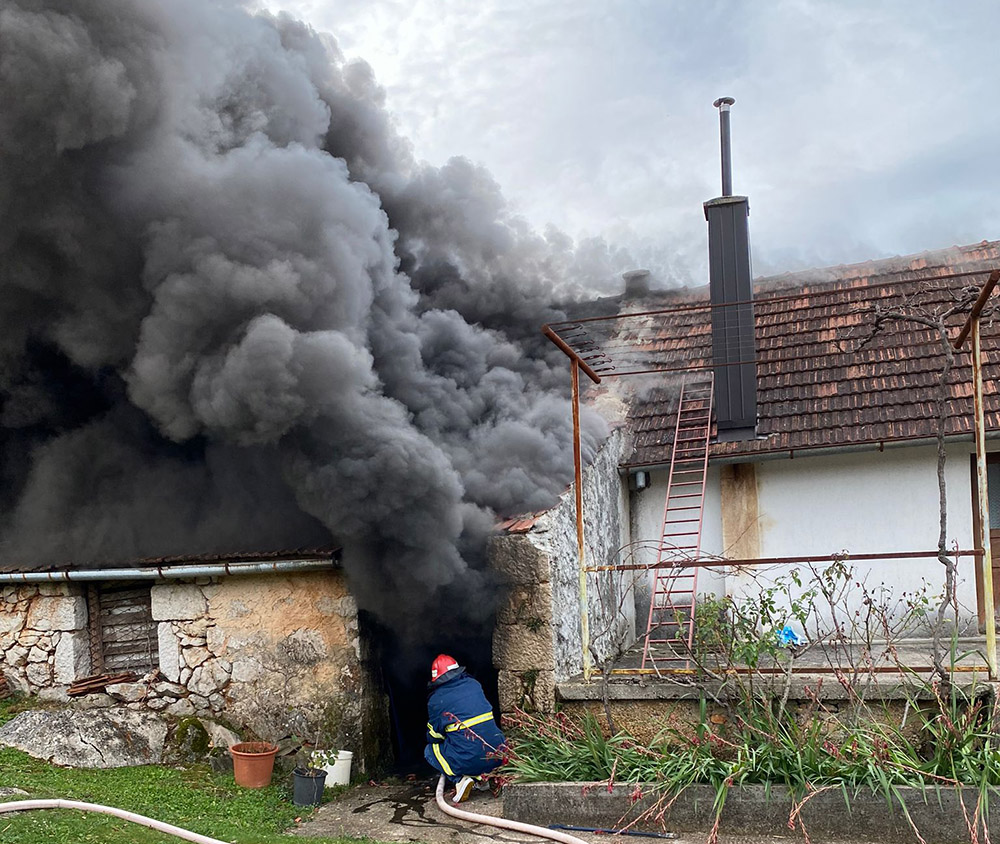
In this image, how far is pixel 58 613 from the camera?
895cm

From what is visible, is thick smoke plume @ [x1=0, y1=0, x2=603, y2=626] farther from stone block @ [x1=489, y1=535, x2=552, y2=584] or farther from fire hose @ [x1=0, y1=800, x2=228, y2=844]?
fire hose @ [x1=0, y1=800, x2=228, y2=844]

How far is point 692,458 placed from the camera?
10.2m

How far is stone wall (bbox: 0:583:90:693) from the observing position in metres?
8.89

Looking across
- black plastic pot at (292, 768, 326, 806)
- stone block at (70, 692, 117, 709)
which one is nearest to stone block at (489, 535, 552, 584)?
black plastic pot at (292, 768, 326, 806)

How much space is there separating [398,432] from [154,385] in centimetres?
221

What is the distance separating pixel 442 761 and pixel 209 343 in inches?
161

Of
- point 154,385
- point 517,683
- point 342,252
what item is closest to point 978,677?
point 517,683

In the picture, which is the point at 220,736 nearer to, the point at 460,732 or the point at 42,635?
the point at 42,635

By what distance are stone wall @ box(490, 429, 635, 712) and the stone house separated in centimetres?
137

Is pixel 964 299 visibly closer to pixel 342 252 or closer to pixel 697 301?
pixel 342 252

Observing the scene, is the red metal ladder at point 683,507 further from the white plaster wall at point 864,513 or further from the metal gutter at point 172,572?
the metal gutter at point 172,572

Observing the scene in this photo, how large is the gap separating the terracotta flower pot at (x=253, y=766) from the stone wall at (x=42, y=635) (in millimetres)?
2083

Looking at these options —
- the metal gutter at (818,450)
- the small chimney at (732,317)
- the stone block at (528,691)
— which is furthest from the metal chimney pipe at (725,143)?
the stone block at (528,691)

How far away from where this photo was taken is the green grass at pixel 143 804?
19.2ft
